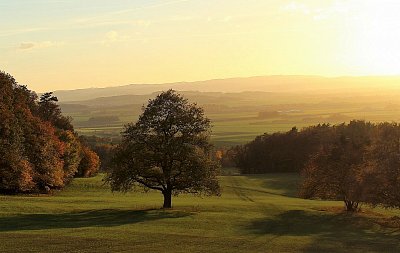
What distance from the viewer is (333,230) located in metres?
45.8

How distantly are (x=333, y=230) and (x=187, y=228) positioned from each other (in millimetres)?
13762

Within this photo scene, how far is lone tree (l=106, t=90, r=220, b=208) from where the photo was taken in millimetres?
50281

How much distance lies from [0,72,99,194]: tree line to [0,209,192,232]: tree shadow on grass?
55.0ft

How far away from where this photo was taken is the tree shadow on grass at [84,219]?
3925 centimetres

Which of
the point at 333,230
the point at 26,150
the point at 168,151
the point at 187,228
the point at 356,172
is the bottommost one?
the point at 333,230

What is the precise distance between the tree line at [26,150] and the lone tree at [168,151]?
16.3 metres

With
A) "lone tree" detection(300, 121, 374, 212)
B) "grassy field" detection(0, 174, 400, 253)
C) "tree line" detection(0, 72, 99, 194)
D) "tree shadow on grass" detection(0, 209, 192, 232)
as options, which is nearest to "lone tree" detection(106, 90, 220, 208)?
"grassy field" detection(0, 174, 400, 253)

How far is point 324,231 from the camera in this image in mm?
45031

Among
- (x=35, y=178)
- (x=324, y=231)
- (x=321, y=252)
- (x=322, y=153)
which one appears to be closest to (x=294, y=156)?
(x=322, y=153)

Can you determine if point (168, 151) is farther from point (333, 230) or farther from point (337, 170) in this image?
point (337, 170)

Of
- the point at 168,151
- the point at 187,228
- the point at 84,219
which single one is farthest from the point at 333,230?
the point at 84,219

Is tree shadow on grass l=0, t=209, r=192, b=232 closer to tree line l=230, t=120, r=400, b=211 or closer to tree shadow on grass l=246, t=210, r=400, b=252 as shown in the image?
tree shadow on grass l=246, t=210, r=400, b=252

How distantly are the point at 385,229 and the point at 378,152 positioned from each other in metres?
7.90

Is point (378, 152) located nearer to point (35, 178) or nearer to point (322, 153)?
point (322, 153)
